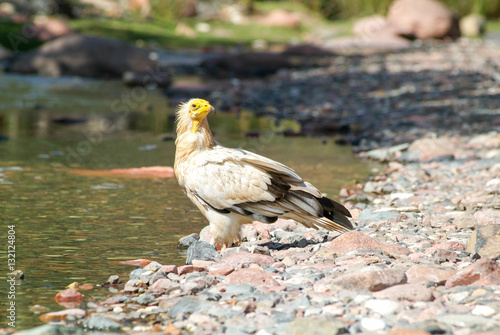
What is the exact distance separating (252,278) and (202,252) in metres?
0.80

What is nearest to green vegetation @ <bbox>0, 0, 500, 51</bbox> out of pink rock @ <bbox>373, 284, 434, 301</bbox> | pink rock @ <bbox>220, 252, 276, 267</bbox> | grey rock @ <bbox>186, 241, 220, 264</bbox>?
grey rock @ <bbox>186, 241, 220, 264</bbox>

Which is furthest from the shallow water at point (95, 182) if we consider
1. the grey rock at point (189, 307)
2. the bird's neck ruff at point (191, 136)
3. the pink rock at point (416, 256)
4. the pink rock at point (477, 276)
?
the pink rock at point (477, 276)

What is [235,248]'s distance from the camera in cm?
539

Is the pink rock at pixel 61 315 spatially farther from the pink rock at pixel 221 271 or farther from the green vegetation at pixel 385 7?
the green vegetation at pixel 385 7

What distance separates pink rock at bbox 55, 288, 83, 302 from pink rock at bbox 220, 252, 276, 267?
1016 mm

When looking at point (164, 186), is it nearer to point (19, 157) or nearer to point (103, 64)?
point (19, 157)

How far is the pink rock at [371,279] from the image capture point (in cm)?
427

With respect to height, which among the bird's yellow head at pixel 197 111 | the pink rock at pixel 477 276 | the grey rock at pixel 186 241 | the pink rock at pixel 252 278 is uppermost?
the bird's yellow head at pixel 197 111

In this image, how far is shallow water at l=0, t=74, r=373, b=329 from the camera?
5297 mm

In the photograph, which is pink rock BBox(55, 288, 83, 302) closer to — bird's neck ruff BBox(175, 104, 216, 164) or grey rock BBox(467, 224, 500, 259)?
bird's neck ruff BBox(175, 104, 216, 164)

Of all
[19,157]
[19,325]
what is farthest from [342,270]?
[19,157]

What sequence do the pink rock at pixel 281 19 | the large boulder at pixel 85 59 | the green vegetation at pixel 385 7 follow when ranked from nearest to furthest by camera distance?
the large boulder at pixel 85 59
the pink rock at pixel 281 19
the green vegetation at pixel 385 7

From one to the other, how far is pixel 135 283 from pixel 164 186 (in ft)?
10.4

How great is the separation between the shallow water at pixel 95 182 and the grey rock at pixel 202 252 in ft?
0.50
